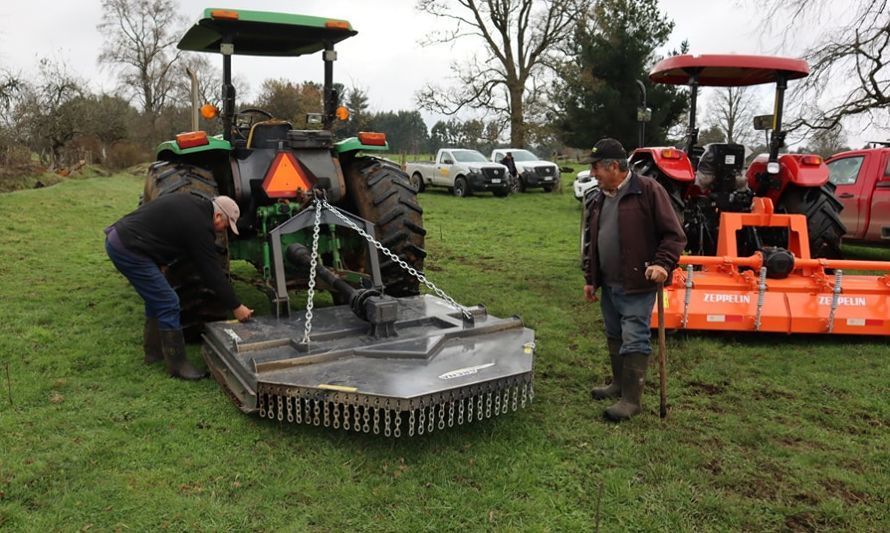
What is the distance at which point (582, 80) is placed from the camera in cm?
2361

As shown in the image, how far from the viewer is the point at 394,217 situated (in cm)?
532

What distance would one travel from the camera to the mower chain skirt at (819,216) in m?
6.14

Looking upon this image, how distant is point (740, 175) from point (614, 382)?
11.2 feet

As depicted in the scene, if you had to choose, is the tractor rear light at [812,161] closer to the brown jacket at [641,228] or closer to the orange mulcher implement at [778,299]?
the orange mulcher implement at [778,299]

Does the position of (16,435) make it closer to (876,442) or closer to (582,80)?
(876,442)

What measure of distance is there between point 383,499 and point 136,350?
267 cm

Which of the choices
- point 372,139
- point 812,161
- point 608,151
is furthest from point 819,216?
point 372,139

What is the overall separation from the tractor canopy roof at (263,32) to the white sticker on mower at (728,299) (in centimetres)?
342

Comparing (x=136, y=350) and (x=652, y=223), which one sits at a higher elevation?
(x=652, y=223)


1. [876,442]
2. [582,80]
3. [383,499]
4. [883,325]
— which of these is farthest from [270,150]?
[582,80]

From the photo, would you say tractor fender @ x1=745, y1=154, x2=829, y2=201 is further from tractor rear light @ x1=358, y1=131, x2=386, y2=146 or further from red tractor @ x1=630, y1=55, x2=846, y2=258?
tractor rear light @ x1=358, y1=131, x2=386, y2=146

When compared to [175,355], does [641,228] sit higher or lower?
higher

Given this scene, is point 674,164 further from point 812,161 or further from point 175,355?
point 175,355

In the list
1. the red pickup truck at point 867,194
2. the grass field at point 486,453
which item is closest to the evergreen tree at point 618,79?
the red pickup truck at point 867,194
